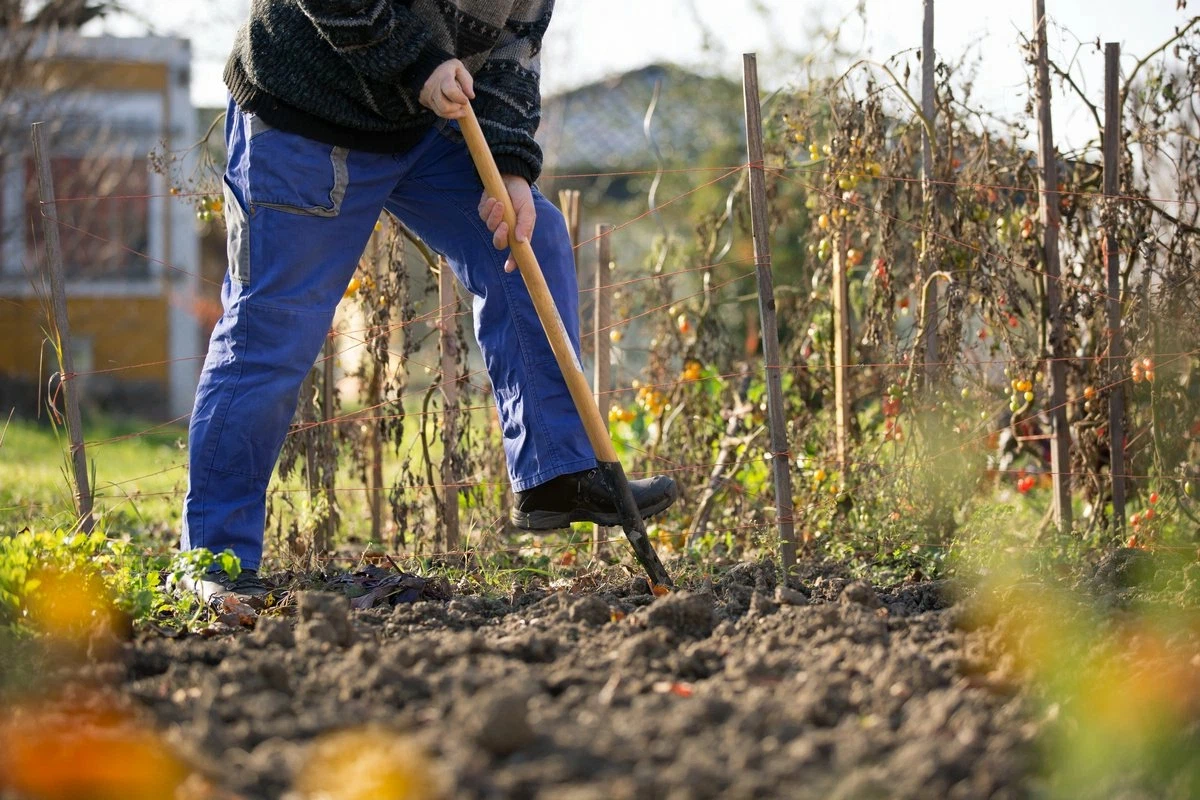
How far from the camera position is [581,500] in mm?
3064

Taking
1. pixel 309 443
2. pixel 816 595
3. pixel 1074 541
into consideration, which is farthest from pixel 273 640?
pixel 1074 541

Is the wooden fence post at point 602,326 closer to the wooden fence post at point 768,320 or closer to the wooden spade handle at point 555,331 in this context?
the wooden fence post at point 768,320

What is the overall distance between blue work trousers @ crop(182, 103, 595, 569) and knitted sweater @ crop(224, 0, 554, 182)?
61 millimetres

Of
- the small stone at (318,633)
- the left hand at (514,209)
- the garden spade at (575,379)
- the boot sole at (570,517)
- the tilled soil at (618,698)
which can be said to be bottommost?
the tilled soil at (618,698)

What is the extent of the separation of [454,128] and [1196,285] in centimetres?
214

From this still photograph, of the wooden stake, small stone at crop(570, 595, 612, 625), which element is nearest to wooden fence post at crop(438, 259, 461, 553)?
the wooden stake

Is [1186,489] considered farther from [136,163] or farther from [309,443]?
[136,163]

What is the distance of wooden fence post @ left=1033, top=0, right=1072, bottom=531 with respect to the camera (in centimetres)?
365

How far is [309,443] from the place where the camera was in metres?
3.99

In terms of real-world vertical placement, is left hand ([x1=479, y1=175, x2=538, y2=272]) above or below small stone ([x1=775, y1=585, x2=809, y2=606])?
above

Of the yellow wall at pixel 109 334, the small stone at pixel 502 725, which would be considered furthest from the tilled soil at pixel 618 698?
the yellow wall at pixel 109 334

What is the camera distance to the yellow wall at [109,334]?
40.0ft

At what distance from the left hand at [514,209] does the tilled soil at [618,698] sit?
3.12 ft

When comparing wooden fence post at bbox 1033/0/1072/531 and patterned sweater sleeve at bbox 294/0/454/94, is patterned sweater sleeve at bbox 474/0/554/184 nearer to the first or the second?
patterned sweater sleeve at bbox 294/0/454/94
